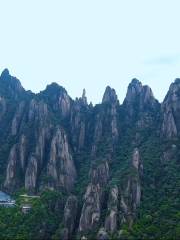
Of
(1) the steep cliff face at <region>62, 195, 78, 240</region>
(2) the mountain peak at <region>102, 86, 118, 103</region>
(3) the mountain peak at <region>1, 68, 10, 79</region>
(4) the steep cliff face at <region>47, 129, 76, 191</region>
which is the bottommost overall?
(1) the steep cliff face at <region>62, 195, 78, 240</region>

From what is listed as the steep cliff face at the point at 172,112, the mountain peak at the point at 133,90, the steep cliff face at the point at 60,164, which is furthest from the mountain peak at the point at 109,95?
the steep cliff face at the point at 60,164

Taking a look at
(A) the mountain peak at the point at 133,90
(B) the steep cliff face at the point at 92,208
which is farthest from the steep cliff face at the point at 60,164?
(A) the mountain peak at the point at 133,90

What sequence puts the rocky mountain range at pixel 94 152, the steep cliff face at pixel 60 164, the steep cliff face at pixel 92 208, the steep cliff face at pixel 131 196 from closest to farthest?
the steep cliff face at pixel 92 208
the steep cliff face at pixel 131 196
the rocky mountain range at pixel 94 152
the steep cliff face at pixel 60 164

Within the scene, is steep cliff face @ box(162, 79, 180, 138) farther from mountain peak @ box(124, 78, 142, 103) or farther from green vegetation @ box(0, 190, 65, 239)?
green vegetation @ box(0, 190, 65, 239)

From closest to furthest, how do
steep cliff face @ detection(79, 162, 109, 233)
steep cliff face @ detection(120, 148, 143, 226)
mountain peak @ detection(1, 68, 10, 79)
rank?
steep cliff face @ detection(79, 162, 109, 233) < steep cliff face @ detection(120, 148, 143, 226) < mountain peak @ detection(1, 68, 10, 79)

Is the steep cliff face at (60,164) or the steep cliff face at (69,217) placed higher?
the steep cliff face at (60,164)

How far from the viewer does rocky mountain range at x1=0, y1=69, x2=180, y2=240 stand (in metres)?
116

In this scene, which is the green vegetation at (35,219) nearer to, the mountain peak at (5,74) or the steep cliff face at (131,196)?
the steep cliff face at (131,196)

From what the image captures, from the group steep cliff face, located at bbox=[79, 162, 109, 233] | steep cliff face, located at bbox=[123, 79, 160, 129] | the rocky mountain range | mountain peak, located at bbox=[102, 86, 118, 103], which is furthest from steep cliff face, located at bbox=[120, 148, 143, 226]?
mountain peak, located at bbox=[102, 86, 118, 103]

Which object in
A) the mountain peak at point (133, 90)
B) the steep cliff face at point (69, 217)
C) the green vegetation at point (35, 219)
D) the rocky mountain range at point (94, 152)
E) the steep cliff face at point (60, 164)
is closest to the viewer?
the steep cliff face at point (69, 217)

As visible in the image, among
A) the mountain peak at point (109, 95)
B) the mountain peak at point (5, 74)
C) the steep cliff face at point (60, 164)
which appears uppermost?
the mountain peak at point (5, 74)

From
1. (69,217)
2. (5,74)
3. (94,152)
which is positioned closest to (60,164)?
(94,152)

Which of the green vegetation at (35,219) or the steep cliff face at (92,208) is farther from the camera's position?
the green vegetation at (35,219)

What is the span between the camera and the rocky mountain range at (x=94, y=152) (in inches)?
4560
